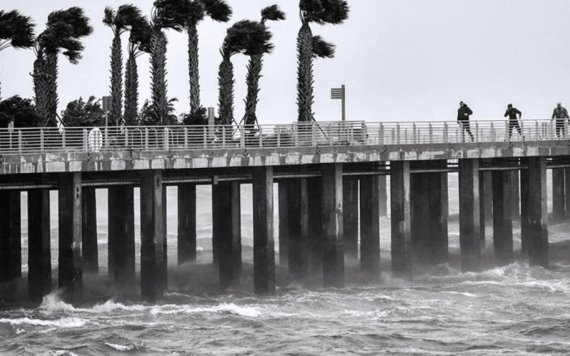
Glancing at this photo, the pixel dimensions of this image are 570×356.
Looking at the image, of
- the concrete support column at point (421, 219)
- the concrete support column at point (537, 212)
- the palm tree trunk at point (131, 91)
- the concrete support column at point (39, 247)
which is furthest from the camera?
the palm tree trunk at point (131, 91)

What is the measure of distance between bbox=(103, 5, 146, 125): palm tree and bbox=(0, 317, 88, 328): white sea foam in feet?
60.0

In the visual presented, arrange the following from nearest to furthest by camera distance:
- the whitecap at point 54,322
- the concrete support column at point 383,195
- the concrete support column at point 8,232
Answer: the whitecap at point 54,322 → the concrete support column at point 8,232 → the concrete support column at point 383,195

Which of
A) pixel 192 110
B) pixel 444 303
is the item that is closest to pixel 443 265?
pixel 444 303

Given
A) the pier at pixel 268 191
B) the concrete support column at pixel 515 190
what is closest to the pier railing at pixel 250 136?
the pier at pixel 268 191

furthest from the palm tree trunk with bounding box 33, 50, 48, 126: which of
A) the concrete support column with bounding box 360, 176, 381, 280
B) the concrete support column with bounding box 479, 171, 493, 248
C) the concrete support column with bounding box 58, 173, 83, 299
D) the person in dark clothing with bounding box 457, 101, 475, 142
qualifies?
the concrete support column with bounding box 479, 171, 493, 248

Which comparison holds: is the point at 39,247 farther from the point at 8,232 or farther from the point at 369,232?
the point at 369,232

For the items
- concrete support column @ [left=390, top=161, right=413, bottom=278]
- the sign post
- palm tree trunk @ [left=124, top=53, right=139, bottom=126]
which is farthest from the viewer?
palm tree trunk @ [left=124, top=53, right=139, bottom=126]

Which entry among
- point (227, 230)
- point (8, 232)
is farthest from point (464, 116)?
point (8, 232)

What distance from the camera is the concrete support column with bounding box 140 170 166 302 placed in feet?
149

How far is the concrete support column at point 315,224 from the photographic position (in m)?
52.5

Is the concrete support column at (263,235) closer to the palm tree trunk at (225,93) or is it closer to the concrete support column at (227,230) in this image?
the concrete support column at (227,230)

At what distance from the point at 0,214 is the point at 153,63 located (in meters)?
12.2

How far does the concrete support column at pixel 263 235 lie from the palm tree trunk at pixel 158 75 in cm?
1062

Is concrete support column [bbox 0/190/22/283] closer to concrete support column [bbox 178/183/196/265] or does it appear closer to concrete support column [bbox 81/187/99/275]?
concrete support column [bbox 81/187/99/275]
